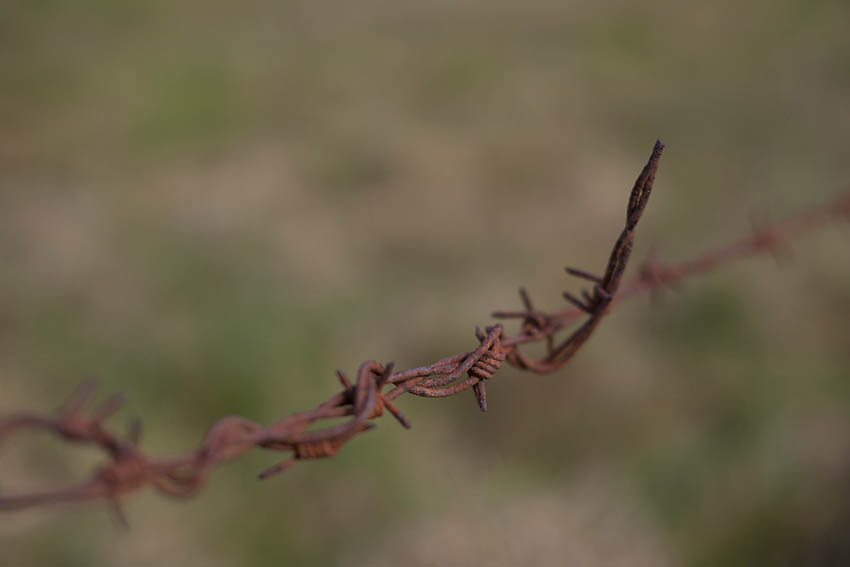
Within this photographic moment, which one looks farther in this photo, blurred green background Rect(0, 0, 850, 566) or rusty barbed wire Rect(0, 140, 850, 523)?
blurred green background Rect(0, 0, 850, 566)

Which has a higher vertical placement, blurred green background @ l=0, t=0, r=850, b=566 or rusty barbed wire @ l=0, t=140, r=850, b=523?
blurred green background @ l=0, t=0, r=850, b=566

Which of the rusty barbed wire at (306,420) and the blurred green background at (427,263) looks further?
the blurred green background at (427,263)

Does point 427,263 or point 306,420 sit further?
point 427,263

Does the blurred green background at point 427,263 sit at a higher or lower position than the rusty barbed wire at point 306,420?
higher

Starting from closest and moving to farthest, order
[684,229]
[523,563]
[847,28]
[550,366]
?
[550,366] → [523,563] → [684,229] → [847,28]

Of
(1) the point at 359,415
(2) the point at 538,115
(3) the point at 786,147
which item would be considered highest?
(2) the point at 538,115

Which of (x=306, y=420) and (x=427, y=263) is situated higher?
(x=427, y=263)

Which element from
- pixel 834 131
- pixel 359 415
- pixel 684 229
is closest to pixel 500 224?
pixel 684 229

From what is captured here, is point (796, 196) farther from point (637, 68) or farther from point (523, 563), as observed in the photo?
point (523, 563)
